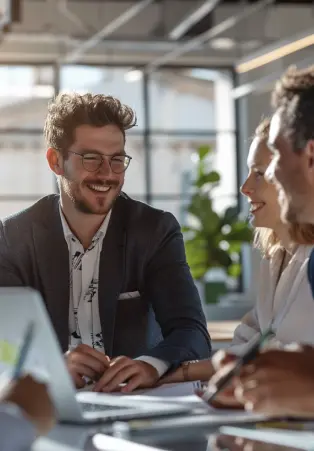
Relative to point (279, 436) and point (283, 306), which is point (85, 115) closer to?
point (283, 306)

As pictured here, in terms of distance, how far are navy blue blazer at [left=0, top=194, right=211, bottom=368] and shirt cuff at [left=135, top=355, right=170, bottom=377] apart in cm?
35

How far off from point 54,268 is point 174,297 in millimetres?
406

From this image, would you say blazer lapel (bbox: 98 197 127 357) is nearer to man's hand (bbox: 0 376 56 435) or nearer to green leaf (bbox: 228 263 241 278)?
man's hand (bbox: 0 376 56 435)

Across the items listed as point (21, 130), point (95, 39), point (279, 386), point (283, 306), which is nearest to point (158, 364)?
point (283, 306)

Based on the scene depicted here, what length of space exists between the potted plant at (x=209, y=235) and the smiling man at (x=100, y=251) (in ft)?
26.2

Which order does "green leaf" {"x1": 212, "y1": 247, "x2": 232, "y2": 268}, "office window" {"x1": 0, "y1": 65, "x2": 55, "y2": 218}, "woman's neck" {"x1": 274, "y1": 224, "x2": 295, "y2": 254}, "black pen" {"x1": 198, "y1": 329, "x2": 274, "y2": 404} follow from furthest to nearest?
"office window" {"x1": 0, "y1": 65, "x2": 55, "y2": 218}, "green leaf" {"x1": 212, "y1": 247, "x2": 232, "y2": 268}, "woman's neck" {"x1": 274, "y1": 224, "x2": 295, "y2": 254}, "black pen" {"x1": 198, "y1": 329, "x2": 274, "y2": 404}

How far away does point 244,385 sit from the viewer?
1.55 meters

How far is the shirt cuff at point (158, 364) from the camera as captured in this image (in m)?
2.48

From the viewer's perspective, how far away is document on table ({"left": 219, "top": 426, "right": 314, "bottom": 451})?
4.73 feet

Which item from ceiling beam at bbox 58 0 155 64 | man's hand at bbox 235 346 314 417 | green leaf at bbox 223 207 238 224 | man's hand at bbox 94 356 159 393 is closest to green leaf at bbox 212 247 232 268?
green leaf at bbox 223 207 238 224

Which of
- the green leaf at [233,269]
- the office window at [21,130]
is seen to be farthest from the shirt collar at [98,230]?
the office window at [21,130]

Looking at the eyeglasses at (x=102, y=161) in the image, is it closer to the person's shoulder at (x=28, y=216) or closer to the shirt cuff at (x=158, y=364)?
the person's shoulder at (x=28, y=216)

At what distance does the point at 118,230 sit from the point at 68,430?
61.6 inches

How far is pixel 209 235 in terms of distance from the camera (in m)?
11.3
